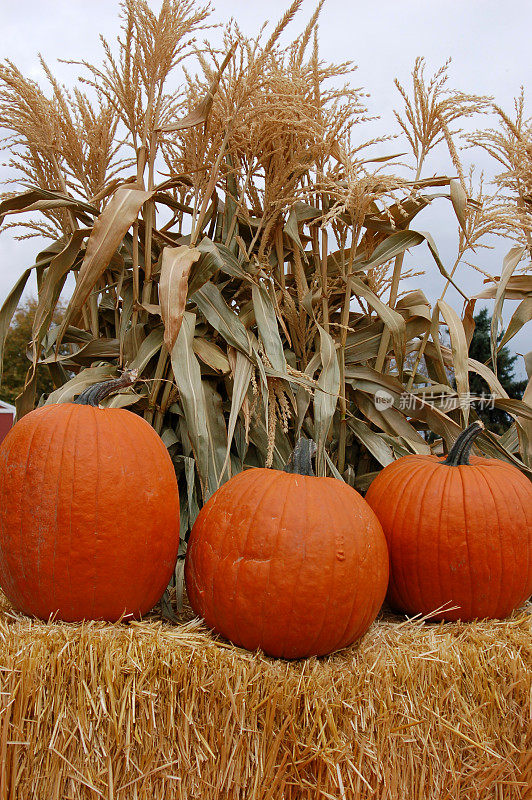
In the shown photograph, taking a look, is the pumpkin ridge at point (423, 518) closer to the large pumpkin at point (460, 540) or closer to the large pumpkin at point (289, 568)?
the large pumpkin at point (460, 540)

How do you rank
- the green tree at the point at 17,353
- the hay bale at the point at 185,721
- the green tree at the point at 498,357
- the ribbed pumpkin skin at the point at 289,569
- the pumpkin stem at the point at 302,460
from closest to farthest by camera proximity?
the hay bale at the point at 185,721, the ribbed pumpkin skin at the point at 289,569, the pumpkin stem at the point at 302,460, the green tree at the point at 498,357, the green tree at the point at 17,353

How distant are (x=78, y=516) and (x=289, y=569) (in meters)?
0.43

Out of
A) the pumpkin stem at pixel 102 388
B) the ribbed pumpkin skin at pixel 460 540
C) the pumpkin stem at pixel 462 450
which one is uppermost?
the pumpkin stem at pixel 102 388

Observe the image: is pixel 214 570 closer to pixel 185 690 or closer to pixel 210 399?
pixel 185 690

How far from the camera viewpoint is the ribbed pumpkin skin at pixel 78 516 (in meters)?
1.14

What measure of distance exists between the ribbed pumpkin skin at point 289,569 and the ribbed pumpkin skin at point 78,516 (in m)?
0.14

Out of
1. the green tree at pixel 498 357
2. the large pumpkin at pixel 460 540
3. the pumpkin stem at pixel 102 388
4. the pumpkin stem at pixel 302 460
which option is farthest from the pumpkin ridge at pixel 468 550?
the green tree at pixel 498 357

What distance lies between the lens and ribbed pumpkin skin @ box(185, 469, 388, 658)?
1.12 meters

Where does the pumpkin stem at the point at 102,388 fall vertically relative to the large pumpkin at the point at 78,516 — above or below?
above

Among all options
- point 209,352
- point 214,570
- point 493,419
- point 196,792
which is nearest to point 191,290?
point 209,352

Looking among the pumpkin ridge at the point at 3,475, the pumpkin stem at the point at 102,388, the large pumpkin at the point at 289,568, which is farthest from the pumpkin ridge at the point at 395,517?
the pumpkin ridge at the point at 3,475

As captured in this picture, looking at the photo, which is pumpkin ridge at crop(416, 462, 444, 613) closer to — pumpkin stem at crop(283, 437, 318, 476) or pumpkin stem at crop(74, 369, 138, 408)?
pumpkin stem at crop(283, 437, 318, 476)

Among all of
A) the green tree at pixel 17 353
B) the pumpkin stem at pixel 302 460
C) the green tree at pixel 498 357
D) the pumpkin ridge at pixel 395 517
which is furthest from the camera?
the green tree at pixel 17 353

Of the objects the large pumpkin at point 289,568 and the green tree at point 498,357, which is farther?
the green tree at point 498,357
